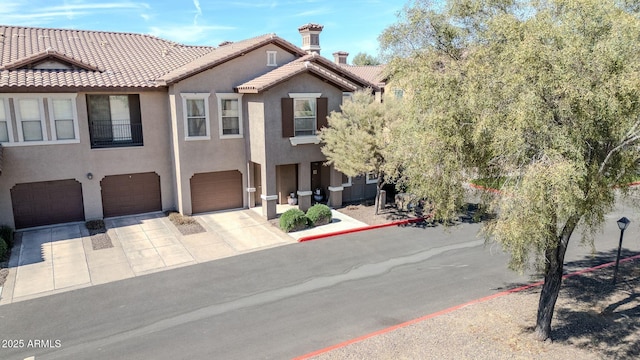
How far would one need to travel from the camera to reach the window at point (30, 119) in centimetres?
1733

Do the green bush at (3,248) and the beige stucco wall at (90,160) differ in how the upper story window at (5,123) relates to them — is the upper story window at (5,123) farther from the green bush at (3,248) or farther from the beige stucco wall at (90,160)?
the green bush at (3,248)

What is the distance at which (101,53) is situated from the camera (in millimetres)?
21391

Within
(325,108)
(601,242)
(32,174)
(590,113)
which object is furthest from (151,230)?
(601,242)

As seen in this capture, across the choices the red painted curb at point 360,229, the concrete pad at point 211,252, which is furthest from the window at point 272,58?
the concrete pad at point 211,252

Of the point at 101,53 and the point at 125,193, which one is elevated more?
the point at 101,53

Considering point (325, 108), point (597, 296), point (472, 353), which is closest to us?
point (472, 353)

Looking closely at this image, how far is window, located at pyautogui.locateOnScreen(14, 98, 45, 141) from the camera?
17328 mm

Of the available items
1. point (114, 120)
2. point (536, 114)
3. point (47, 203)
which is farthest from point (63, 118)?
point (536, 114)

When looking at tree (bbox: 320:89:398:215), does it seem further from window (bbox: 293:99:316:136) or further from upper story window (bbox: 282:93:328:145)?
window (bbox: 293:99:316:136)

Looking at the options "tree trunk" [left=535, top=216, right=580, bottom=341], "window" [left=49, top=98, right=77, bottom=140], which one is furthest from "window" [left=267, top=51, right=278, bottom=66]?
"tree trunk" [left=535, top=216, right=580, bottom=341]

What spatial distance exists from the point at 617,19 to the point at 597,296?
8.35 metres

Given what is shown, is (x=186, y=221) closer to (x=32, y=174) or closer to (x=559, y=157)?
(x=32, y=174)

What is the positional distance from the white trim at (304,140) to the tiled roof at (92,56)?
6617 mm

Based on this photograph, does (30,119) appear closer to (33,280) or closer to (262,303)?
(33,280)
